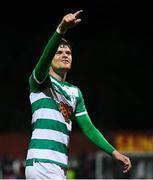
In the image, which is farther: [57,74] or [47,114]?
[57,74]

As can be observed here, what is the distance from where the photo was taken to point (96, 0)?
25094 millimetres

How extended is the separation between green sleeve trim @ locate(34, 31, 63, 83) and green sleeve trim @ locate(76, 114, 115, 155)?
527mm

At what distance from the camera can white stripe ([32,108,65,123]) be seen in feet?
16.0

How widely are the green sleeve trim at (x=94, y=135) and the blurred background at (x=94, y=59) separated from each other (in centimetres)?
1650

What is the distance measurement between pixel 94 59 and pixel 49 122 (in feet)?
64.2

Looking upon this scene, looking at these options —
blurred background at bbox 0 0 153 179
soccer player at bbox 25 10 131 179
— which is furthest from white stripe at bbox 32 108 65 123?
blurred background at bbox 0 0 153 179

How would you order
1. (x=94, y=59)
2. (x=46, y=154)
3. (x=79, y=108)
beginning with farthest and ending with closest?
(x=94, y=59)
(x=79, y=108)
(x=46, y=154)

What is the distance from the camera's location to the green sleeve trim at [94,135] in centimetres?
514

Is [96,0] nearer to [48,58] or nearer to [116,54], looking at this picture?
[116,54]

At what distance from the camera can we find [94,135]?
5188 millimetres

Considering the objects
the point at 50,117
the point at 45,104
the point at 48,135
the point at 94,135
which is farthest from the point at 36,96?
the point at 94,135

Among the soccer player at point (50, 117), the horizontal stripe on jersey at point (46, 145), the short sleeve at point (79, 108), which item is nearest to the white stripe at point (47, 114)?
the soccer player at point (50, 117)

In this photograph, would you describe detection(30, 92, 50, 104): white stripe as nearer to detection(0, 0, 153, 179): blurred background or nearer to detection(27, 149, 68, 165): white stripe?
detection(27, 149, 68, 165): white stripe

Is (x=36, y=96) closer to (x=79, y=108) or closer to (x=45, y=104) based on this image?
(x=45, y=104)
